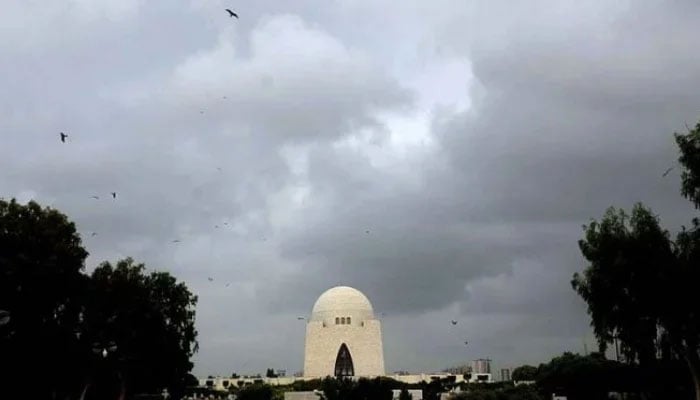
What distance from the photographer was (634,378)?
112ft

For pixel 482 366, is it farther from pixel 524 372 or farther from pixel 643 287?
pixel 643 287

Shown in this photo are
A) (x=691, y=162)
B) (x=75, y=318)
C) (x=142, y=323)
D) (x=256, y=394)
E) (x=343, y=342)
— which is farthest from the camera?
(x=343, y=342)

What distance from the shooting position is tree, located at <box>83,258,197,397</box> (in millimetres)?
38344

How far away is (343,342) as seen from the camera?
3479 inches

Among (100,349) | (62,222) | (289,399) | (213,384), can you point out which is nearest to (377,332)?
(213,384)

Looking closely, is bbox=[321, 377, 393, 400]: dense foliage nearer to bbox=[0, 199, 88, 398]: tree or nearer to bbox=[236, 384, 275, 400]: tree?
bbox=[236, 384, 275, 400]: tree

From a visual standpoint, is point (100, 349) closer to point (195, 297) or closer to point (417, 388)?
point (195, 297)

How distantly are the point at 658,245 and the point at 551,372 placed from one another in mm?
28437

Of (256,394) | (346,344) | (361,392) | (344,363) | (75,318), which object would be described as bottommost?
(361,392)

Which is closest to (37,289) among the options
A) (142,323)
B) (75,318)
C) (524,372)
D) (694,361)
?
(75,318)

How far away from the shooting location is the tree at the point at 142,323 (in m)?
38.3

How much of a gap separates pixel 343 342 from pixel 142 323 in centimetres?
4858

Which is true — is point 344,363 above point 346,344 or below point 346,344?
below

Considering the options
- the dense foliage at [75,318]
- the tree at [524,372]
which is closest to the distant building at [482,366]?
the tree at [524,372]
